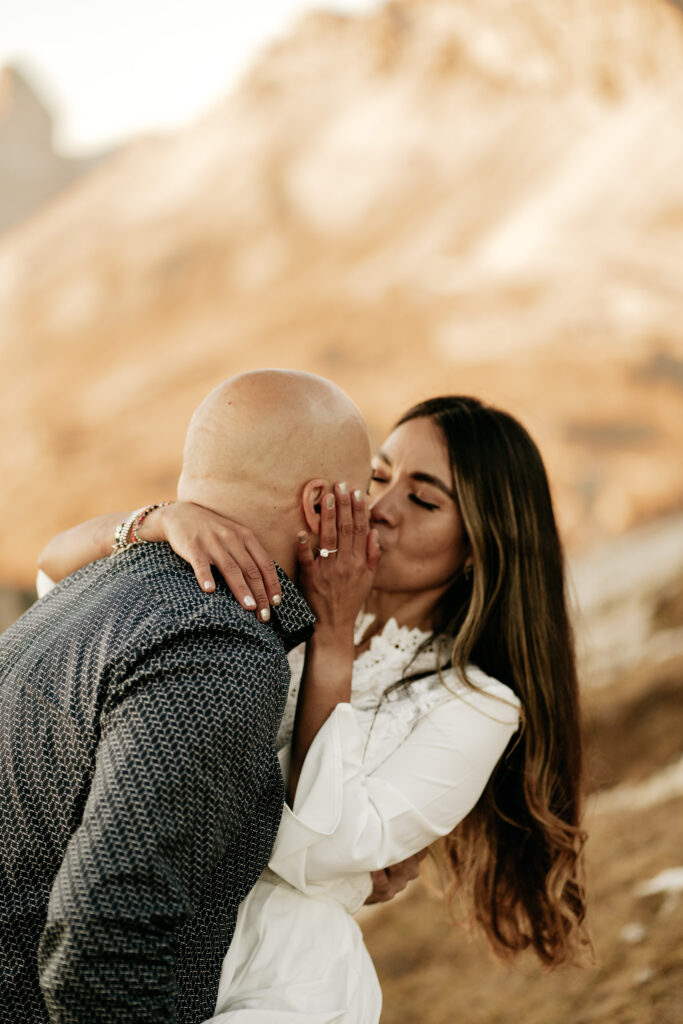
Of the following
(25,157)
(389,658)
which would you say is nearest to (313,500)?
(389,658)

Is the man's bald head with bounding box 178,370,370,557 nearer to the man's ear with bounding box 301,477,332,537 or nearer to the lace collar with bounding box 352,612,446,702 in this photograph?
the man's ear with bounding box 301,477,332,537

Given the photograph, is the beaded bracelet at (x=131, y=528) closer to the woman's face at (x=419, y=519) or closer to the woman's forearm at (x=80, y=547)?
the woman's forearm at (x=80, y=547)

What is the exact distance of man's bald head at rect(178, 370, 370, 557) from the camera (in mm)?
1417

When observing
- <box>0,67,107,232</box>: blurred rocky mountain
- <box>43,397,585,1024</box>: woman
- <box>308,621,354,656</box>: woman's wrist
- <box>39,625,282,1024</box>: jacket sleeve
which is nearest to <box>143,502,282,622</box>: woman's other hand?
<box>43,397,585,1024</box>: woman

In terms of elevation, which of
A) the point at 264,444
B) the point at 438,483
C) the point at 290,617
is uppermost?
the point at 264,444

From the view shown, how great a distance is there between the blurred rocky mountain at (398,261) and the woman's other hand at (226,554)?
6939 millimetres

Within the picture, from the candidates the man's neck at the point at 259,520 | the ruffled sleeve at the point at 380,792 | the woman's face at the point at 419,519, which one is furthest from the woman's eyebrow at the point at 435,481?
the man's neck at the point at 259,520

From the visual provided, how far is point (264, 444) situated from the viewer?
4.63 ft

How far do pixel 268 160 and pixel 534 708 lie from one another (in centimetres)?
881

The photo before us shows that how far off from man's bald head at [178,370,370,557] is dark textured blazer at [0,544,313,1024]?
14 centimetres

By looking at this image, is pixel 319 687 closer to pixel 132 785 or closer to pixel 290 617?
pixel 290 617

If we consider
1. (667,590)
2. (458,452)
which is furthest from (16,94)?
(458,452)

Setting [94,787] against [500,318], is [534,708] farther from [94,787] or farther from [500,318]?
[500,318]

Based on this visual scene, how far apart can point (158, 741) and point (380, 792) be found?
0.61 m
